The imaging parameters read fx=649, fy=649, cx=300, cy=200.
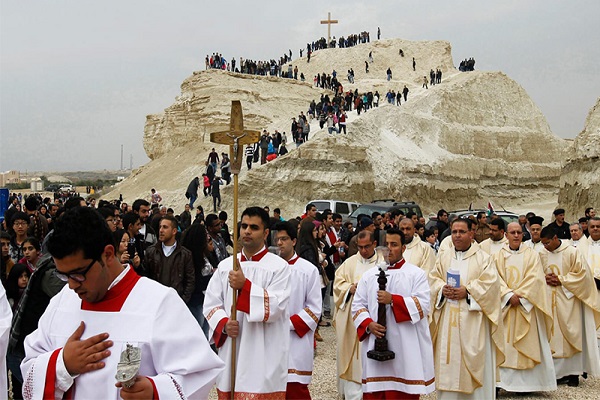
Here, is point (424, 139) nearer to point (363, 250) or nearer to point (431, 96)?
point (431, 96)

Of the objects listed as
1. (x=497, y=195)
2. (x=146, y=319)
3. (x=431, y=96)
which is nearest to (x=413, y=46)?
(x=431, y=96)

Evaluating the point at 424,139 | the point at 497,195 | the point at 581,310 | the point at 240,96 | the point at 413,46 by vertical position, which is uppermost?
the point at 413,46

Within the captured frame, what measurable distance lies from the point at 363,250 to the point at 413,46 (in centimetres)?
7186

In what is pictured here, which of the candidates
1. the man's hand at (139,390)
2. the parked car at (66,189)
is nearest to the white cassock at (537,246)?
the man's hand at (139,390)

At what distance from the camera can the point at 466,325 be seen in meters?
6.95

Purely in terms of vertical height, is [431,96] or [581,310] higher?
[431,96]

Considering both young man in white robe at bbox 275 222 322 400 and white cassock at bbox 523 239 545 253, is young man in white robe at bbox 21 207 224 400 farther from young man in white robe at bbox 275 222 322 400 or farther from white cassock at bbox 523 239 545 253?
white cassock at bbox 523 239 545 253

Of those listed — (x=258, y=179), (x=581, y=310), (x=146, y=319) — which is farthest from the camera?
(x=258, y=179)

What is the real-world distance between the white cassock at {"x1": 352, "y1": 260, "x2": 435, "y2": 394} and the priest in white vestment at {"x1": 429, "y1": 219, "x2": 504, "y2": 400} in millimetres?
798

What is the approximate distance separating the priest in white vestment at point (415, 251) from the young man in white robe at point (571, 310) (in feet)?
5.27

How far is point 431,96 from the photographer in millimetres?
48000

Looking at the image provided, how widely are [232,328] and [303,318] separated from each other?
1.27 m

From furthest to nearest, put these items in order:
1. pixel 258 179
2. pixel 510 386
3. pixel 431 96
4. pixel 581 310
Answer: pixel 431 96 → pixel 258 179 → pixel 581 310 → pixel 510 386

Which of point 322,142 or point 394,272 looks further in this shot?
point 322,142
